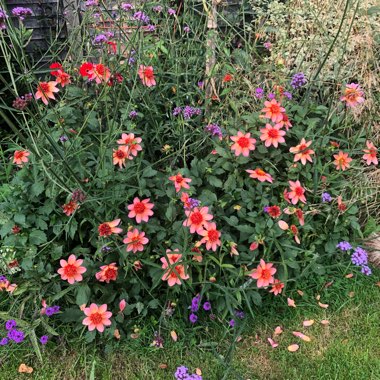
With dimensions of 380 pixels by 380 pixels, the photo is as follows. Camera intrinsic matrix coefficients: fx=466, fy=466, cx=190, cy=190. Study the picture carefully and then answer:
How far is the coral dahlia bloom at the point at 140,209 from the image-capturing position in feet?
6.06

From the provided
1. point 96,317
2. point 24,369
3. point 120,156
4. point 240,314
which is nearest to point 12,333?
point 24,369

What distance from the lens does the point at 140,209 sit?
185cm

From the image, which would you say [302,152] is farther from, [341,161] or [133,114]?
[133,114]

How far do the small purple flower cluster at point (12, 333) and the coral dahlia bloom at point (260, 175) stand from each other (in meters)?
1.12

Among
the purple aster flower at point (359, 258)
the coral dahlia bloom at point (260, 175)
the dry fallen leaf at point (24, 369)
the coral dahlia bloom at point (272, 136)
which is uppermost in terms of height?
the coral dahlia bloom at point (272, 136)

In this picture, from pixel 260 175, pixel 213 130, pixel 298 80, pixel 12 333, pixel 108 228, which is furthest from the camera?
pixel 298 80

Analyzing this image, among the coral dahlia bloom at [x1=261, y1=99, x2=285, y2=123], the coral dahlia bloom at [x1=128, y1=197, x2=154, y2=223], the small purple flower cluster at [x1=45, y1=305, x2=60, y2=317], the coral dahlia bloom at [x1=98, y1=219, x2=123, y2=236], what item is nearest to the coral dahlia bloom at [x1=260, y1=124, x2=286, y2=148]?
the coral dahlia bloom at [x1=261, y1=99, x2=285, y2=123]

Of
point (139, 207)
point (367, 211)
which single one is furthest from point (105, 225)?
point (367, 211)

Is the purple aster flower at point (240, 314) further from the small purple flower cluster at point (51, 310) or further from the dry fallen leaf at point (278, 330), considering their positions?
the small purple flower cluster at point (51, 310)

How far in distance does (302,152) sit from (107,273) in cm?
96

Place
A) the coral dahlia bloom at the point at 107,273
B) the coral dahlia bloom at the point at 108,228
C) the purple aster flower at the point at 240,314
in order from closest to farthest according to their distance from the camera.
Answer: the coral dahlia bloom at the point at 108,228
the coral dahlia bloom at the point at 107,273
the purple aster flower at the point at 240,314

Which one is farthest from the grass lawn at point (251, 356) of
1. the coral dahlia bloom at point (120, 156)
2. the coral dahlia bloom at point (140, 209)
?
the coral dahlia bloom at point (120, 156)

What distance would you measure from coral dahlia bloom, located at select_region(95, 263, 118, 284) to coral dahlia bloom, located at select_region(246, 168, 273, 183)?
0.68 metres

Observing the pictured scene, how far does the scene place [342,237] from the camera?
2.20 m
